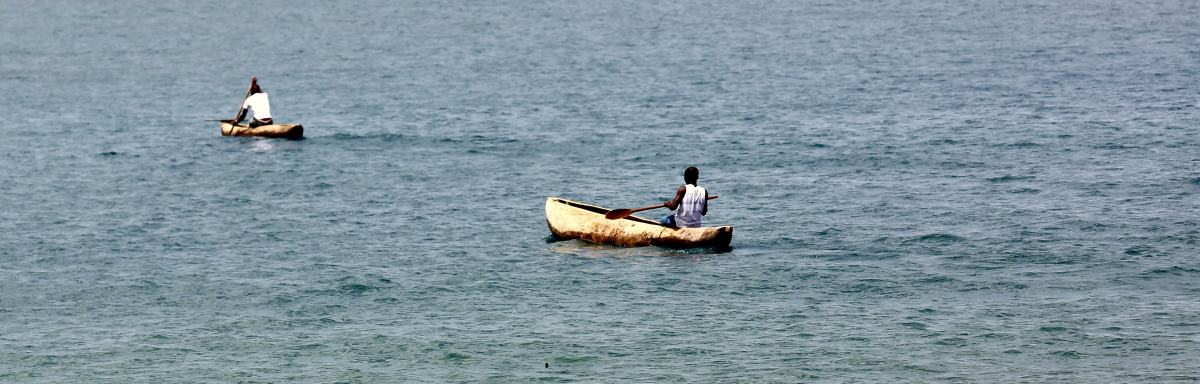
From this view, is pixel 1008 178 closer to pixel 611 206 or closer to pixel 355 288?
pixel 611 206

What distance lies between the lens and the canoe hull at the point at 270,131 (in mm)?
41719

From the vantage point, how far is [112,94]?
5650 cm

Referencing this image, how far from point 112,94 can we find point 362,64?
16.6m

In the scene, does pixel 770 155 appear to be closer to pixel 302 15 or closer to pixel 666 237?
pixel 666 237

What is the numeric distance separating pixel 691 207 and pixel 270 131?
2122cm

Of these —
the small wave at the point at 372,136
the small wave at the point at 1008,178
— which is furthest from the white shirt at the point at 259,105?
the small wave at the point at 1008,178

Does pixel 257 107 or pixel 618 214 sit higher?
pixel 257 107

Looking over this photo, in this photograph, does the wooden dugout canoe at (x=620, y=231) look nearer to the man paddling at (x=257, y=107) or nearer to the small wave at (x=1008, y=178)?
the small wave at (x=1008, y=178)

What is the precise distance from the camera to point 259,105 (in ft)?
135

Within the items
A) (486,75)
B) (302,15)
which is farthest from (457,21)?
(486,75)

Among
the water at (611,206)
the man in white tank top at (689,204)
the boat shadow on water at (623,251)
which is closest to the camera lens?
the water at (611,206)

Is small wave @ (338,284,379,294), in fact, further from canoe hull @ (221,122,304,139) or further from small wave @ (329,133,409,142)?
small wave @ (329,133,409,142)

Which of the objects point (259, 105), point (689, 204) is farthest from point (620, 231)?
point (259, 105)

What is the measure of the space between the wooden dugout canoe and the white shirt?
17244 millimetres
